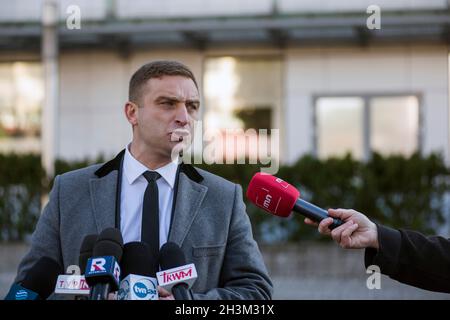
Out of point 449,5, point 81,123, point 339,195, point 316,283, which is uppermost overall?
point 449,5

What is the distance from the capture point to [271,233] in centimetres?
1047

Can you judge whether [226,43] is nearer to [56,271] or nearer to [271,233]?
[271,233]

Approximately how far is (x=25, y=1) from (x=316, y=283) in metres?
7.29

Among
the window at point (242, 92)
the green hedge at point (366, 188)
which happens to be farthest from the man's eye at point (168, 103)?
the window at point (242, 92)

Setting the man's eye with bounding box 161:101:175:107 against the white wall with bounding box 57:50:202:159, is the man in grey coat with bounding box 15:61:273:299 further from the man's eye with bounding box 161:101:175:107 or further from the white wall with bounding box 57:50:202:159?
the white wall with bounding box 57:50:202:159

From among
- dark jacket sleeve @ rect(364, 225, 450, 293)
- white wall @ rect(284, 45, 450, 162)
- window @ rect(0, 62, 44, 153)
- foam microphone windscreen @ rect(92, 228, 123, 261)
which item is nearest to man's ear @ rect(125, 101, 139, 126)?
foam microphone windscreen @ rect(92, 228, 123, 261)

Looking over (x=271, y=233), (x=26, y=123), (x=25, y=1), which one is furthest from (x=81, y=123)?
(x=271, y=233)

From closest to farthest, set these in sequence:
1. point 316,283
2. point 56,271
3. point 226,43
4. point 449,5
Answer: point 56,271 < point 316,283 < point 449,5 < point 226,43

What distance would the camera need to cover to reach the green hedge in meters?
10.2

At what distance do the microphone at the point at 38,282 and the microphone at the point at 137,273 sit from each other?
36 centimetres

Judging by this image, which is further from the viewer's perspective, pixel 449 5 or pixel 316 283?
pixel 449 5

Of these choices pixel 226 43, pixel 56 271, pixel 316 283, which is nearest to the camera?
pixel 56 271

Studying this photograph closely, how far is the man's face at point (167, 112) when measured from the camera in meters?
3.45

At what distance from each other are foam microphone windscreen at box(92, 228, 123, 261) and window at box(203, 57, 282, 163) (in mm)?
10168
